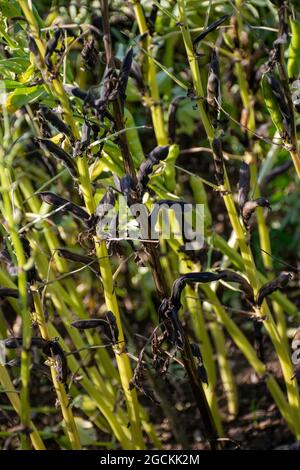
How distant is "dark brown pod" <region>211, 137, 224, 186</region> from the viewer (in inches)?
40.9

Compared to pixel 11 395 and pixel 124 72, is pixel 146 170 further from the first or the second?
pixel 11 395

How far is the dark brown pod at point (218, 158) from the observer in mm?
1039

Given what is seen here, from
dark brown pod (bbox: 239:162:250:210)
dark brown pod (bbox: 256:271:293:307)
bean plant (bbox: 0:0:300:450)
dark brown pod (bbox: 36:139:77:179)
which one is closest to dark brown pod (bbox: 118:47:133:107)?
bean plant (bbox: 0:0:300:450)

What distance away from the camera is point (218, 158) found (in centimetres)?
105

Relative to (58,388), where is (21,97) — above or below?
above

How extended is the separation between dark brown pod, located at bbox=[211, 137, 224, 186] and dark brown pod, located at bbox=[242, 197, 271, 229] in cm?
5

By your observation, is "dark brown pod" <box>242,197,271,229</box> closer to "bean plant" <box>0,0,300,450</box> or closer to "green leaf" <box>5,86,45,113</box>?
"bean plant" <box>0,0,300,450</box>

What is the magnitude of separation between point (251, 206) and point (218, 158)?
8 centimetres

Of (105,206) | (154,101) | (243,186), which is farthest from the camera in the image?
(154,101)

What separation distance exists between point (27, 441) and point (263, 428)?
2.39ft

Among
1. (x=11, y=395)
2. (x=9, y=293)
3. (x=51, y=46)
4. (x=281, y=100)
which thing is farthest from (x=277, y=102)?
(x=11, y=395)

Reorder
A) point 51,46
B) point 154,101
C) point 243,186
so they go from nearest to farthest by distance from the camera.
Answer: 1. point 51,46
2. point 243,186
3. point 154,101
